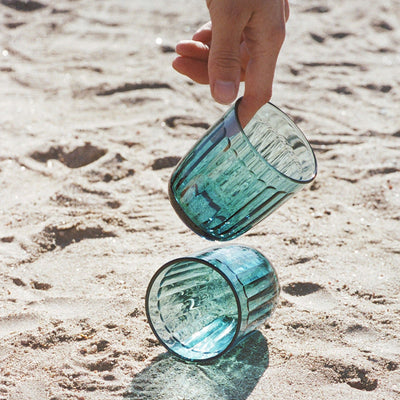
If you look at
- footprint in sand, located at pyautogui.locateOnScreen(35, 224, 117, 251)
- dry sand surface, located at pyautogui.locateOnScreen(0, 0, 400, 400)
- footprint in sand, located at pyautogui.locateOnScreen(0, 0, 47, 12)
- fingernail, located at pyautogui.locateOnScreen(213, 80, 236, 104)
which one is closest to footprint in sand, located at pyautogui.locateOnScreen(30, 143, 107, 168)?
dry sand surface, located at pyautogui.locateOnScreen(0, 0, 400, 400)

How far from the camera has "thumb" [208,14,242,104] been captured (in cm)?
157

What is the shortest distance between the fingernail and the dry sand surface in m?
0.84

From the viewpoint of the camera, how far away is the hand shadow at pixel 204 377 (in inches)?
72.2

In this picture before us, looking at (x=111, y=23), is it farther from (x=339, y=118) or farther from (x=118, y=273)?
(x=118, y=273)

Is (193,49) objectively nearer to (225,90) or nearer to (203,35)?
(203,35)

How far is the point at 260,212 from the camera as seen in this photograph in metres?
1.70

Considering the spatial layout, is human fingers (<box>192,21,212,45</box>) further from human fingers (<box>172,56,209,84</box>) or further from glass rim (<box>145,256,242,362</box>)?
glass rim (<box>145,256,242,362</box>)

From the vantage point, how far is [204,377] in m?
1.90

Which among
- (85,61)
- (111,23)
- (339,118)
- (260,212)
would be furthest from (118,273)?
(111,23)

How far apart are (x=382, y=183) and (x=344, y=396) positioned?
1.39m

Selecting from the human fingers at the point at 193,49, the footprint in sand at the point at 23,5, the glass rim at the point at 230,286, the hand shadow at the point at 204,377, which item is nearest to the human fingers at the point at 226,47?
the human fingers at the point at 193,49

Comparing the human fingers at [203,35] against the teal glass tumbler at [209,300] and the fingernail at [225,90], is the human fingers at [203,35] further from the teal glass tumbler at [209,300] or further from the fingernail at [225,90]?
the teal glass tumbler at [209,300]

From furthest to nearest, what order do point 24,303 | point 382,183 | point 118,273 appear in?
point 382,183, point 118,273, point 24,303

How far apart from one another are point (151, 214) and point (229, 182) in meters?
1.11
